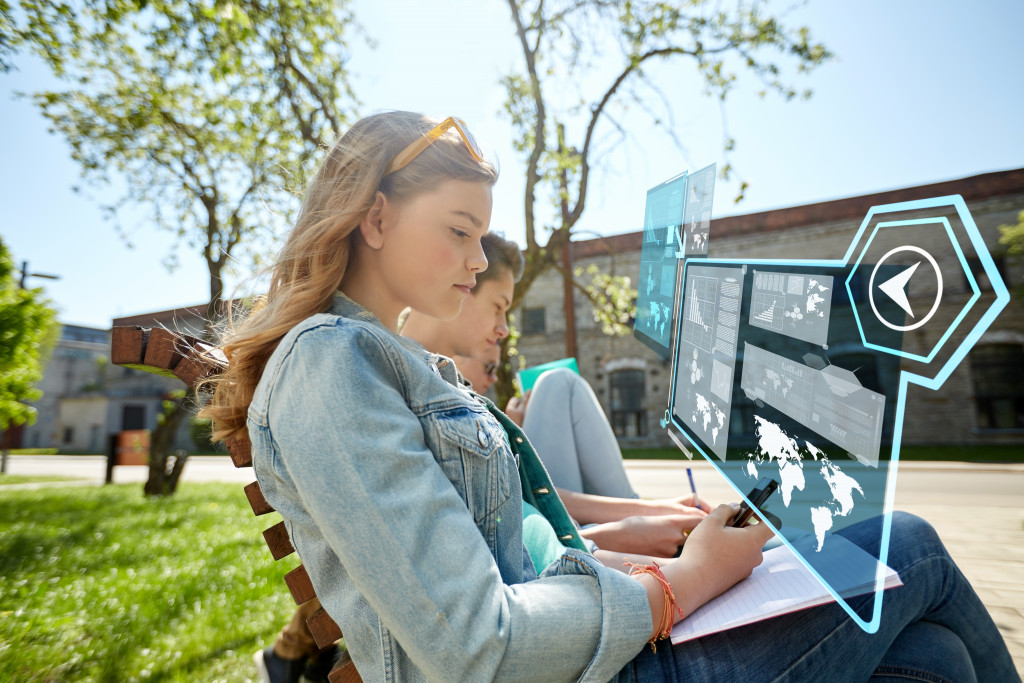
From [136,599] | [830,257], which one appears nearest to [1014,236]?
[830,257]

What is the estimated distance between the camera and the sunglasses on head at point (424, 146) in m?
1.06

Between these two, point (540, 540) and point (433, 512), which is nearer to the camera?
point (433, 512)

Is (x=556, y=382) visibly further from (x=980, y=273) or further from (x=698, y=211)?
(x=980, y=273)

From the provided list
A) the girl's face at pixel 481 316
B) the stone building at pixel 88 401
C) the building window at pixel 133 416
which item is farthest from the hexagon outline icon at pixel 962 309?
the building window at pixel 133 416

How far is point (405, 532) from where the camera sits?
0.67 meters

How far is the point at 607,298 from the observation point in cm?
630

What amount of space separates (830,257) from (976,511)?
6296 millimetres

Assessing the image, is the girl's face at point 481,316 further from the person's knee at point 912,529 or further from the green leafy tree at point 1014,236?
the green leafy tree at point 1014,236

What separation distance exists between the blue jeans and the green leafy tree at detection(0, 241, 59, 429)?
11.0 meters

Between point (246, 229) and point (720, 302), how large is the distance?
8.28 m

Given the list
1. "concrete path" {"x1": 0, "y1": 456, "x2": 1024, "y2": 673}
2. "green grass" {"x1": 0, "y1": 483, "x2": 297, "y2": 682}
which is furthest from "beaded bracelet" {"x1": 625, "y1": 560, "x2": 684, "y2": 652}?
"green grass" {"x1": 0, "y1": 483, "x2": 297, "y2": 682}

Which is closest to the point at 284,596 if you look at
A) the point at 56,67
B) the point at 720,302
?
the point at 720,302

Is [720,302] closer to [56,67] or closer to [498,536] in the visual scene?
[498,536]

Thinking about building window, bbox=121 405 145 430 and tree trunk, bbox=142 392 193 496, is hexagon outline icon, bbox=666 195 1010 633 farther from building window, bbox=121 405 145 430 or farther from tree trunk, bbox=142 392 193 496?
building window, bbox=121 405 145 430
